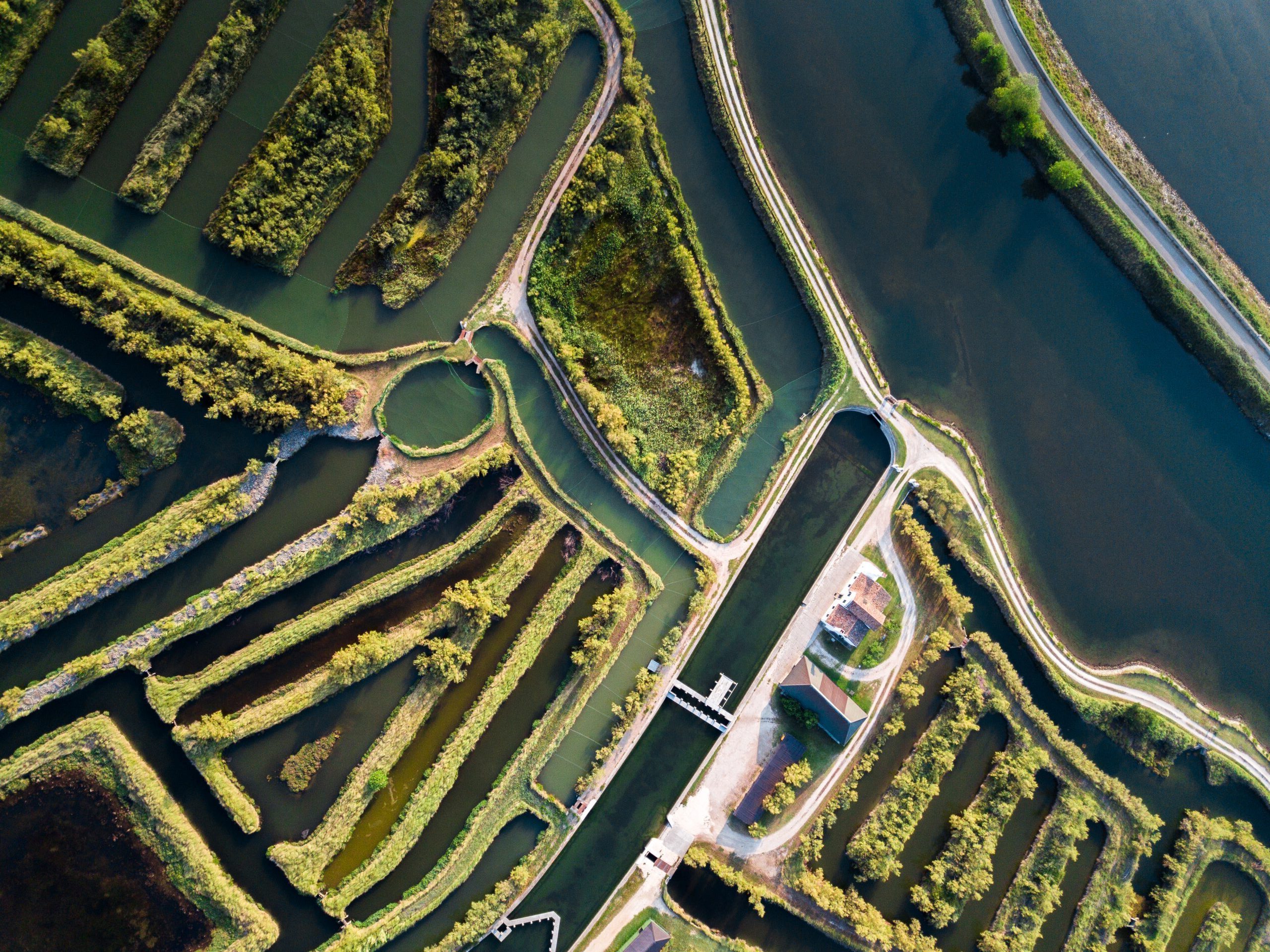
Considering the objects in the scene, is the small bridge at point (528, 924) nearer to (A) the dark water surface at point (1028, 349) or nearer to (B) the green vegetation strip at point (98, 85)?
(A) the dark water surface at point (1028, 349)

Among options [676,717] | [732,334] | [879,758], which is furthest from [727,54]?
[879,758]

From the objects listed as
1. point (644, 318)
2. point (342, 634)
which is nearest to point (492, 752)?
point (342, 634)

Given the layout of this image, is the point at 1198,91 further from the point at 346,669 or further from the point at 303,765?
the point at 303,765

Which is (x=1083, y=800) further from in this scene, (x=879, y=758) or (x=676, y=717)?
(x=676, y=717)

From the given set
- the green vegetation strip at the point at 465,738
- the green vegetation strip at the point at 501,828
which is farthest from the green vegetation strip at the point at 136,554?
the green vegetation strip at the point at 501,828

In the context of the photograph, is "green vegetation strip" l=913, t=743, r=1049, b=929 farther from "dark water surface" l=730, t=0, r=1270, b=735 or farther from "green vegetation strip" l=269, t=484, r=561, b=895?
"green vegetation strip" l=269, t=484, r=561, b=895
